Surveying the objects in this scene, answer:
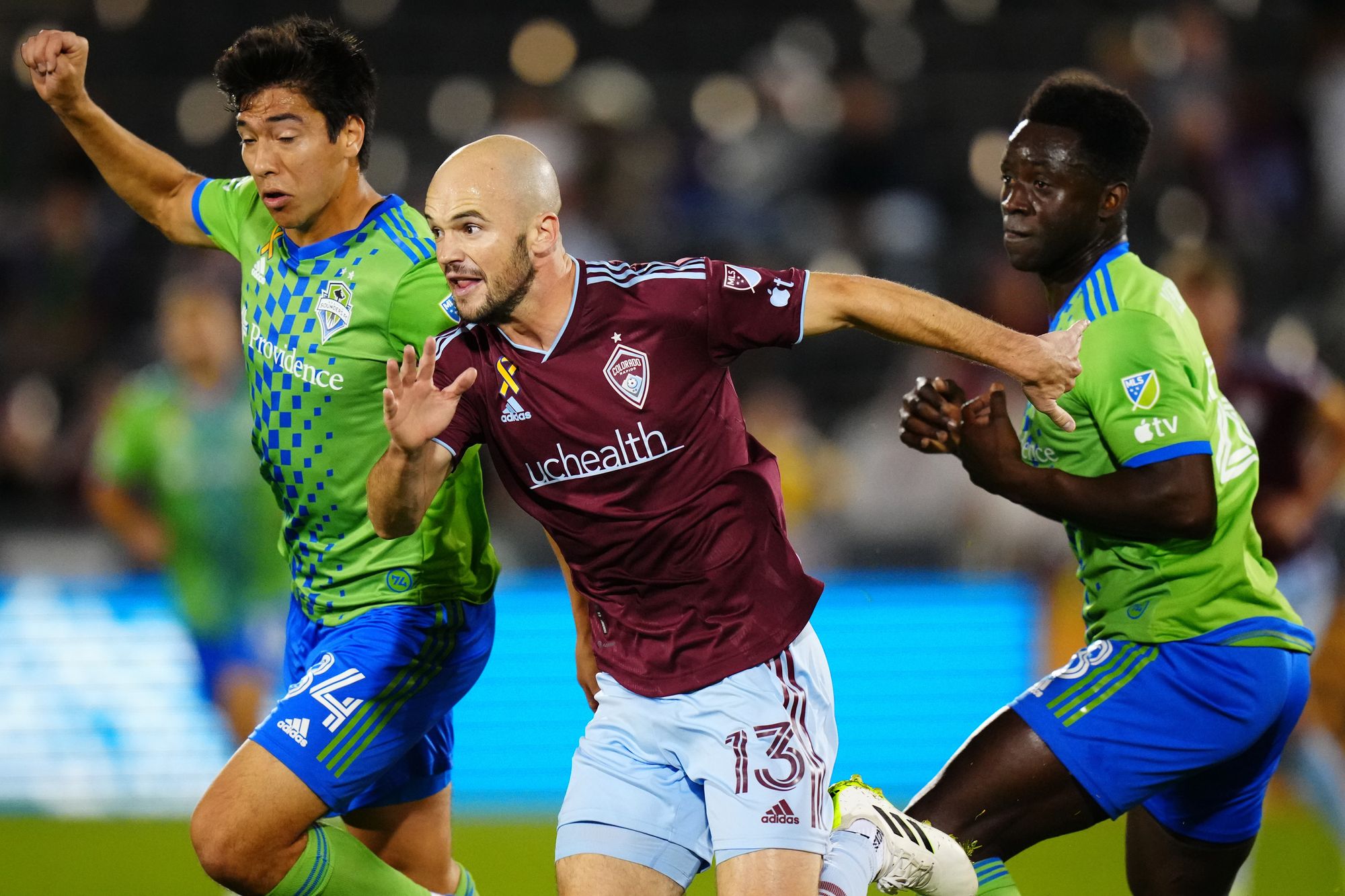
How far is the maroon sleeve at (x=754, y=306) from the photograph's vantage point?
3922mm

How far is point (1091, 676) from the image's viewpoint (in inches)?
172

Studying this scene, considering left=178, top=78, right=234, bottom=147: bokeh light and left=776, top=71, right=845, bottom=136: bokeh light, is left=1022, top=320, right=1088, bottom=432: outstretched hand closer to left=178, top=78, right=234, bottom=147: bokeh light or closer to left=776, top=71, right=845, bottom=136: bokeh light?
left=776, top=71, right=845, bottom=136: bokeh light

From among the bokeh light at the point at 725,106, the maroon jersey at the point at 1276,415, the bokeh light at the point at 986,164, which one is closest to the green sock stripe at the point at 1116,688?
the maroon jersey at the point at 1276,415

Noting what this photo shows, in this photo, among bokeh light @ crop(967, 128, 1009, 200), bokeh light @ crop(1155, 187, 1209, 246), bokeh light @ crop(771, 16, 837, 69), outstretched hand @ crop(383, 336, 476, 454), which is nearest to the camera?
outstretched hand @ crop(383, 336, 476, 454)

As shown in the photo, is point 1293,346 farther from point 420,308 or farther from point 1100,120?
point 420,308

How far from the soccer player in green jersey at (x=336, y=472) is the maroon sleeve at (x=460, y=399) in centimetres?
24

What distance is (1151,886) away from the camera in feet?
15.6

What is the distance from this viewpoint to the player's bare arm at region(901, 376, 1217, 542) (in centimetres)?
415

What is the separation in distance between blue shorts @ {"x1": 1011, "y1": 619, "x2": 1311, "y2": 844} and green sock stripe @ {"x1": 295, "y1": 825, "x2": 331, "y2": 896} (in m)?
2.01

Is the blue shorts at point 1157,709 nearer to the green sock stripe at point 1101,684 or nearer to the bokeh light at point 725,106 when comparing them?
the green sock stripe at point 1101,684

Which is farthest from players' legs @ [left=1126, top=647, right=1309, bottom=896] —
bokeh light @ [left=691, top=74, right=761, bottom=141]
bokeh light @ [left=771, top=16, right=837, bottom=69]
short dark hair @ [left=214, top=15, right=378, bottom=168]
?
bokeh light @ [left=771, top=16, right=837, bottom=69]

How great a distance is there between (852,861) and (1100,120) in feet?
7.45

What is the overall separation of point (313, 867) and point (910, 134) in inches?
369

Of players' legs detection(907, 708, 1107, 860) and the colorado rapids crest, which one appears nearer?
the colorado rapids crest
